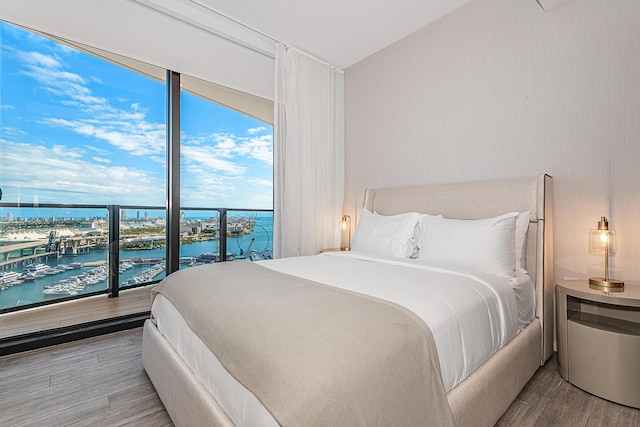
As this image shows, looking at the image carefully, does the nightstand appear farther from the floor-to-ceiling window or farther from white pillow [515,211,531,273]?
the floor-to-ceiling window

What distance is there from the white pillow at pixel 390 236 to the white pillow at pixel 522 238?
2.30 feet

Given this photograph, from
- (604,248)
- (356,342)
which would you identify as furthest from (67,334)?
(604,248)

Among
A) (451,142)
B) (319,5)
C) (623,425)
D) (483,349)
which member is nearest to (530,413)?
(623,425)

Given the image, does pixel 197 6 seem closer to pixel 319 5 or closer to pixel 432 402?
pixel 319 5

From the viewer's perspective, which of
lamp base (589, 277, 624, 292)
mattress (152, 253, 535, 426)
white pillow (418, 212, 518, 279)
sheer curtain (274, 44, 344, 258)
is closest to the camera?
mattress (152, 253, 535, 426)

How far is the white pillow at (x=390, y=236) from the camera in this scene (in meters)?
2.47

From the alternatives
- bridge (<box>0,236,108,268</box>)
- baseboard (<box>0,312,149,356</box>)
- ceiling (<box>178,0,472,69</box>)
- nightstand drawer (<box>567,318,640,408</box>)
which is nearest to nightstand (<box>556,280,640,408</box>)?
nightstand drawer (<box>567,318,640,408</box>)

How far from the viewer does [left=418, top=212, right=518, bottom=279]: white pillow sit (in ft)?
6.11

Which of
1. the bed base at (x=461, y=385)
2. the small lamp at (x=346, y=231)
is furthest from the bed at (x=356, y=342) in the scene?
the small lamp at (x=346, y=231)

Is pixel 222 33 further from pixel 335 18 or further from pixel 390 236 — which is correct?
pixel 390 236

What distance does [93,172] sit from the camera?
2777 mm

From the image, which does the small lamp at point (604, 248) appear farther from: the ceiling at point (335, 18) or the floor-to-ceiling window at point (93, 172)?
the floor-to-ceiling window at point (93, 172)

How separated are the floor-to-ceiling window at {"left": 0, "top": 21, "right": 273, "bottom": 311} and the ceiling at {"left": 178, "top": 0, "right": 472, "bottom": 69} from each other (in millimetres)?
891

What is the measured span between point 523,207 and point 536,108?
2.42 ft
